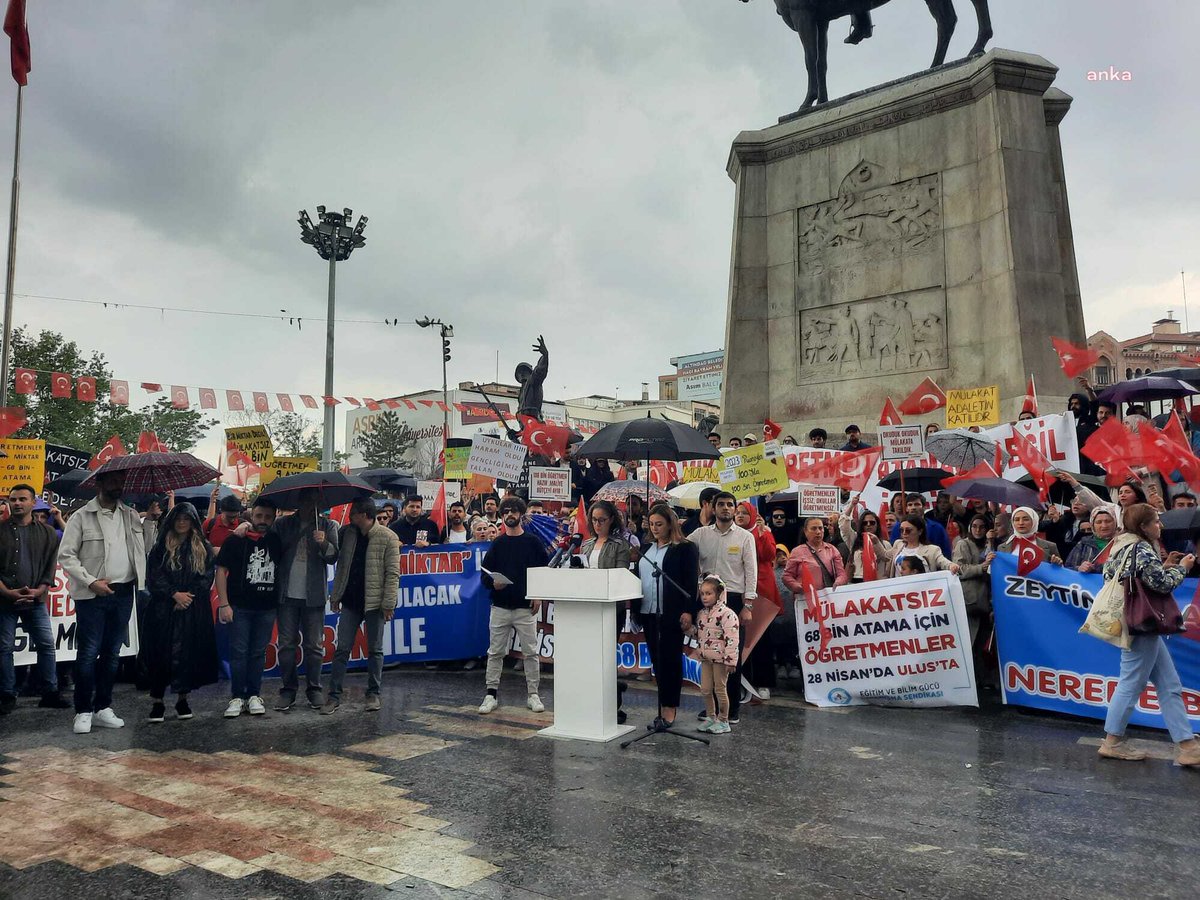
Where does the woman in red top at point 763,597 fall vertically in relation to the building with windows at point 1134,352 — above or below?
below

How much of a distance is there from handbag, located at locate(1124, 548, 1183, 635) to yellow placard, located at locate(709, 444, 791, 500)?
4571mm

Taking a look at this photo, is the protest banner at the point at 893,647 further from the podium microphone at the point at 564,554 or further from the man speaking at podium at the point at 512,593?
the man speaking at podium at the point at 512,593

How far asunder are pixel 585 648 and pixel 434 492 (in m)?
7.53

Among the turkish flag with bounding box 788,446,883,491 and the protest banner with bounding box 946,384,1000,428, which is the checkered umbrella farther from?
the protest banner with bounding box 946,384,1000,428

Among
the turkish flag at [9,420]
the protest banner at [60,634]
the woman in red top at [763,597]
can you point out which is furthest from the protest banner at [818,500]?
the turkish flag at [9,420]

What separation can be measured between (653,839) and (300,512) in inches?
211

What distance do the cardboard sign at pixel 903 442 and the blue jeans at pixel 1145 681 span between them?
178 inches

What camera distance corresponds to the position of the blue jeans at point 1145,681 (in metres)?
6.34

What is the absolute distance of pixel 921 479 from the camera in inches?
479

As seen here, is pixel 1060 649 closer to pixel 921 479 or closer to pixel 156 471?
pixel 921 479

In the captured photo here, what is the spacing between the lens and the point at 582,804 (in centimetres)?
536

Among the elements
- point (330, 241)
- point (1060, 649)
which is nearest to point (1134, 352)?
point (330, 241)

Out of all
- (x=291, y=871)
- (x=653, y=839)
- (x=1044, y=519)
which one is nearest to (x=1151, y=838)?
(x=653, y=839)

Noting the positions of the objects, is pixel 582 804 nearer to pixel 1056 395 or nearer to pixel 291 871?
pixel 291 871
